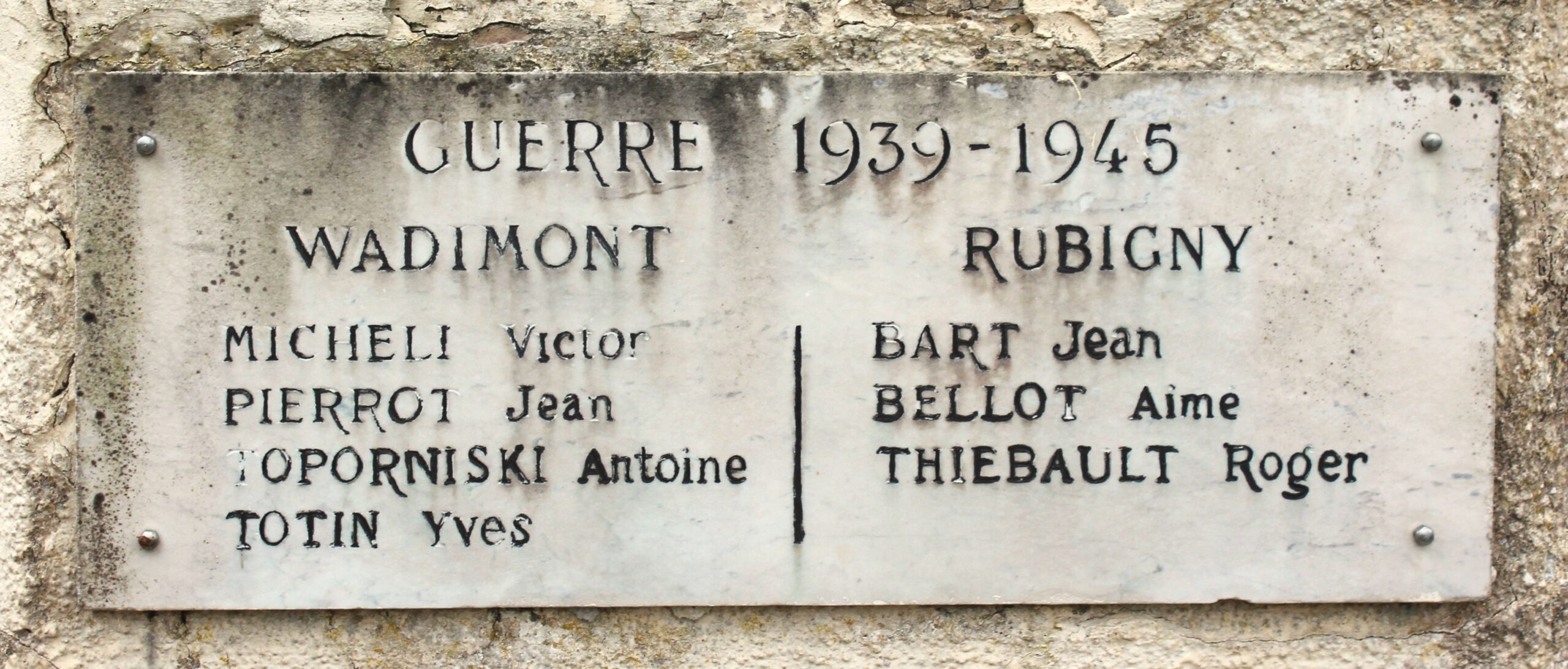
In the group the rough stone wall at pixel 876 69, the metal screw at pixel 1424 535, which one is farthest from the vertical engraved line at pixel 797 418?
the metal screw at pixel 1424 535

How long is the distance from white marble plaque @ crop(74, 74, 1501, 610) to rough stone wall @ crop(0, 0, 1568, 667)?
0.07 meters

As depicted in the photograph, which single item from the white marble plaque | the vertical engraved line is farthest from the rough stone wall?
the vertical engraved line

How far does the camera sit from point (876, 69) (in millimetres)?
1951

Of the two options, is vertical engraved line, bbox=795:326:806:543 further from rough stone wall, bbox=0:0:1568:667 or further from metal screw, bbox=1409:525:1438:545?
metal screw, bbox=1409:525:1438:545

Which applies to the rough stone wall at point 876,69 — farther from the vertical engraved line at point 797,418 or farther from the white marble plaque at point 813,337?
the vertical engraved line at point 797,418

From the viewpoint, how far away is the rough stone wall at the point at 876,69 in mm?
1929

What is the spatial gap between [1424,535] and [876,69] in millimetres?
1236

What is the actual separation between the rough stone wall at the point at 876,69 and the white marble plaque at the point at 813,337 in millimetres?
73

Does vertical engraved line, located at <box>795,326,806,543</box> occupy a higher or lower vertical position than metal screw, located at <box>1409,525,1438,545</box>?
higher

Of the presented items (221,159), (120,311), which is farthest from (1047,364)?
(120,311)

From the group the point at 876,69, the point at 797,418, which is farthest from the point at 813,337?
the point at 876,69

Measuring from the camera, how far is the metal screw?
1910 mm

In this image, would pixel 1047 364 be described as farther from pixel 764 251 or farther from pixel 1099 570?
pixel 764 251

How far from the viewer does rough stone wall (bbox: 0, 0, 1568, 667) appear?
193cm
